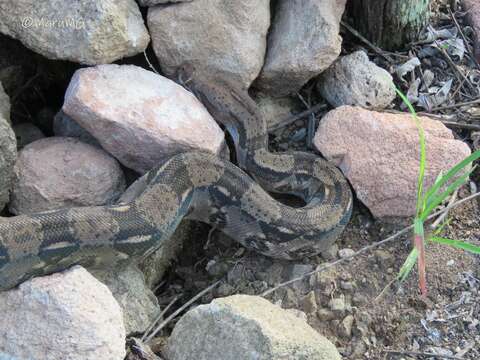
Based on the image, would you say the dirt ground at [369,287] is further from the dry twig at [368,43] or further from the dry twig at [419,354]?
the dry twig at [368,43]

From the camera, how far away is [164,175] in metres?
4.40

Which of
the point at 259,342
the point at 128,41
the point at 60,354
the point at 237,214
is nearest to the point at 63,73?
the point at 128,41

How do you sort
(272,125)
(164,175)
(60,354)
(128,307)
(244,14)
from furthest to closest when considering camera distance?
(272,125) < (244,14) < (164,175) < (128,307) < (60,354)

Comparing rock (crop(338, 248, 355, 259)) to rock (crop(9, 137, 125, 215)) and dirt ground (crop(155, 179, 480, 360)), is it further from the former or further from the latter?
rock (crop(9, 137, 125, 215))

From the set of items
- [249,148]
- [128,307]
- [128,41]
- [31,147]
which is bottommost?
[128,307]

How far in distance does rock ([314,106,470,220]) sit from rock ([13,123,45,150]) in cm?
215

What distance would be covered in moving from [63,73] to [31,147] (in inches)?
35.6

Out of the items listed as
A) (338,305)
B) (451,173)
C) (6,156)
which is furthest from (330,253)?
(6,156)

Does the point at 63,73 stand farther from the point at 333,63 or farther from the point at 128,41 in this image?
the point at 333,63

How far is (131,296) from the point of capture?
4.17 meters

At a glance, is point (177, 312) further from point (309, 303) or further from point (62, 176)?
point (62, 176)

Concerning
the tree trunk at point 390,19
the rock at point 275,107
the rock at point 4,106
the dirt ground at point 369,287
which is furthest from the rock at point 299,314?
the tree trunk at point 390,19

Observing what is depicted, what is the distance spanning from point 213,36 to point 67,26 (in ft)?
3.61

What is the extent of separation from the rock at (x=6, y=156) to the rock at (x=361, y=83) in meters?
2.49
